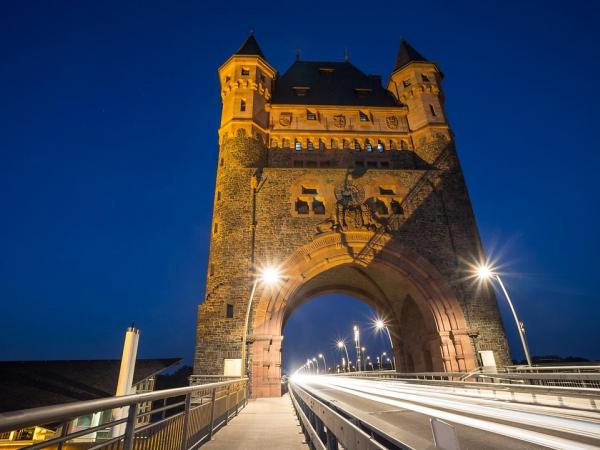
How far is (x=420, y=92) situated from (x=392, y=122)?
309cm

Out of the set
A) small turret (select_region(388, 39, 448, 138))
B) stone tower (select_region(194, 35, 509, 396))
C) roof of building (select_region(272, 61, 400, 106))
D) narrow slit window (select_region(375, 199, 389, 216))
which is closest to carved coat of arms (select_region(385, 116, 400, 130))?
stone tower (select_region(194, 35, 509, 396))

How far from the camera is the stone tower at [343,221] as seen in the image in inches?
659

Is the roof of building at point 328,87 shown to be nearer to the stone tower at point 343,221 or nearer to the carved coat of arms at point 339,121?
the stone tower at point 343,221

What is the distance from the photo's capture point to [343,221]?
18.9 metres

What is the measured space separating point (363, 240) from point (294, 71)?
21110mm

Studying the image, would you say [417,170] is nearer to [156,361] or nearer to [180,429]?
[180,429]

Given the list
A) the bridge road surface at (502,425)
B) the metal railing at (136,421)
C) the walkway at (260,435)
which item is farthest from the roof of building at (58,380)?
the bridge road surface at (502,425)

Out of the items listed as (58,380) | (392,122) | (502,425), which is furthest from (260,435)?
(392,122)

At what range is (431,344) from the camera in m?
18.7

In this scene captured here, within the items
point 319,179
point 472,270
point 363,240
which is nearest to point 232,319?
point 363,240

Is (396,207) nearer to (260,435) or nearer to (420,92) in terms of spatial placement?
(420,92)

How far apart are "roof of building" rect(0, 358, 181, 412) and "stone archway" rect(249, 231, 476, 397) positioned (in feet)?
26.4

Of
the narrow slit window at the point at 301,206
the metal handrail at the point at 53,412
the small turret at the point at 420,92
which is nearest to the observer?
the metal handrail at the point at 53,412

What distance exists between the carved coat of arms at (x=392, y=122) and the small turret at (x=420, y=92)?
970mm
